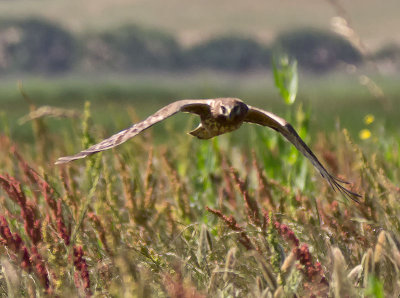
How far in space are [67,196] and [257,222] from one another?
0.75 metres

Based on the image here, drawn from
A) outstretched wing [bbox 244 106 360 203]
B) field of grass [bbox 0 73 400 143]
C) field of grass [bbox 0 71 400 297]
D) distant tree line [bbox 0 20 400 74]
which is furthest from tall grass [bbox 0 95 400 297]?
distant tree line [bbox 0 20 400 74]

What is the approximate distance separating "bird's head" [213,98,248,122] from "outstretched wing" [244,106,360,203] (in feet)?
0.16

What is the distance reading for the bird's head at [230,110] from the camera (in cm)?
198

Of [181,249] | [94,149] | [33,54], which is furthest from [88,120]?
[33,54]

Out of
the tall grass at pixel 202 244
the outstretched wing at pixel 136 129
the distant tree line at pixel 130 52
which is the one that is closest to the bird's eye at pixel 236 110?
the outstretched wing at pixel 136 129

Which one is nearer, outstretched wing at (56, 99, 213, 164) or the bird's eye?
outstretched wing at (56, 99, 213, 164)

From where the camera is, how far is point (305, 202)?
90.4 inches

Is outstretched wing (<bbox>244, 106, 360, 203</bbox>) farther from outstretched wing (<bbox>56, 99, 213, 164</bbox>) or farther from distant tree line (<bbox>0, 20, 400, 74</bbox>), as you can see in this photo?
distant tree line (<bbox>0, 20, 400, 74</bbox>)

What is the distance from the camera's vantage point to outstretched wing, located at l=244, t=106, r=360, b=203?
6.35ft

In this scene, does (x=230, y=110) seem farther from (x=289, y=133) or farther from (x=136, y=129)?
(x=136, y=129)

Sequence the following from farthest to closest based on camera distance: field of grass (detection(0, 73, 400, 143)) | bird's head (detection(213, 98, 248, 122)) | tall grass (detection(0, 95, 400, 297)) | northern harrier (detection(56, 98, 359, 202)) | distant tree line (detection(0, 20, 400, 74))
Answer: distant tree line (detection(0, 20, 400, 74)) → field of grass (detection(0, 73, 400, 143)) → bird's head (detection(213, 98, 248, 122)) → northern harrier (detection(56, 98, 359, 202)) → tall grass (detection(0, 95, 400, 297))

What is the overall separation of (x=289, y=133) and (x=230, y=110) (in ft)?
0.76

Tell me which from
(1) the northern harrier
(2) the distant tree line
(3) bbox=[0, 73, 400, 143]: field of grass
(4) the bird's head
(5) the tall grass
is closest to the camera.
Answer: (5) the tall grass

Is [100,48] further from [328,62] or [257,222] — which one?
[257,222]
